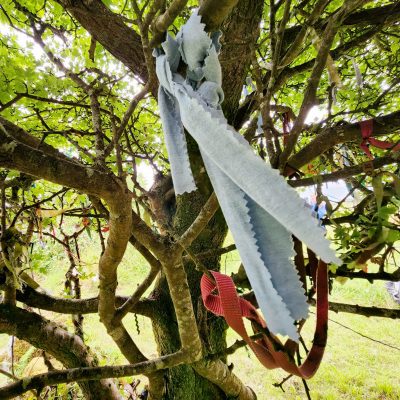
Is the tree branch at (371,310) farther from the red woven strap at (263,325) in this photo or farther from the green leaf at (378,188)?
the green leaf at (378,188)

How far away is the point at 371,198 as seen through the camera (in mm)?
1601

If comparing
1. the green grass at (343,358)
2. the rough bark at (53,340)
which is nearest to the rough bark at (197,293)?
the rough bark at (53,340)

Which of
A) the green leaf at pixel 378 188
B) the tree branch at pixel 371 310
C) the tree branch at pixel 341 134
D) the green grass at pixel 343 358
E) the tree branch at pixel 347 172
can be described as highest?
the tree branch at pixel 341 134

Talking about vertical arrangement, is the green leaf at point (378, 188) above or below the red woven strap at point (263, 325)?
above

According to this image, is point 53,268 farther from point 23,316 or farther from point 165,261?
point 165,261

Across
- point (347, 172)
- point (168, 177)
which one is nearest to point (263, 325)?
point (347, 172)

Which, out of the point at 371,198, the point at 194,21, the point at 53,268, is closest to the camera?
the point at 194,21

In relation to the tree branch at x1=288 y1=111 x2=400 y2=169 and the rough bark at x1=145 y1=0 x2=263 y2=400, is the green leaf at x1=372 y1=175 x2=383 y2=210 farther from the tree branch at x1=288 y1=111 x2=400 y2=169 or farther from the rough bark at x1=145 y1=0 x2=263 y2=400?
the rough bark at x1=145 y1=0 x2=263 y2=400

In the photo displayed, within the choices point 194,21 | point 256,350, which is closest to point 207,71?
point 194,21

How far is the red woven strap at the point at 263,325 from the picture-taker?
1110 millimetres

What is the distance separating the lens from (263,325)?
1.29 m

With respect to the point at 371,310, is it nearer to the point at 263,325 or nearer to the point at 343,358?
the point at 263,325

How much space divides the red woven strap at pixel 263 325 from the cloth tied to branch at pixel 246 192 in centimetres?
33

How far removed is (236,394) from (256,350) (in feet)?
4.81
